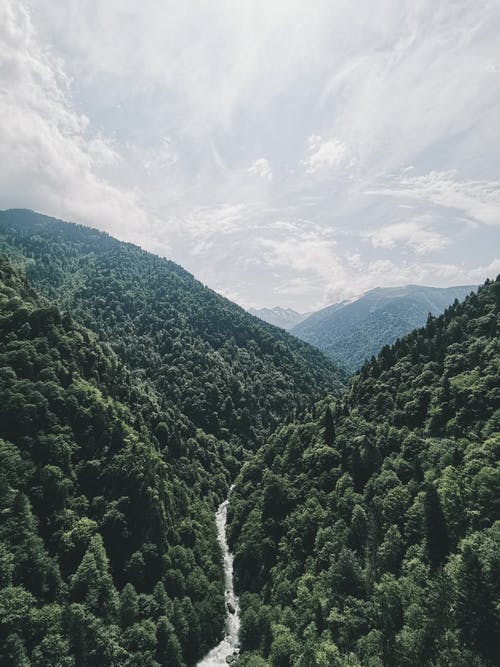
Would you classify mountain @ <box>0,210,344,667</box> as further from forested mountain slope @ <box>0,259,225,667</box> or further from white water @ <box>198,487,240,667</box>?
white water @ <box>198,487,240,667</box>

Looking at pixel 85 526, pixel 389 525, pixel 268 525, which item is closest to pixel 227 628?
pixel 268 525

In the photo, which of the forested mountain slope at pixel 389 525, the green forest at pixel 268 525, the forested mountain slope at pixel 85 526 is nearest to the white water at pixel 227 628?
the green forest at pixel 268 525

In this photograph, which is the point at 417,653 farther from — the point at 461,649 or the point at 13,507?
the point at 13,507

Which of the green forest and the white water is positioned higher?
the green forest

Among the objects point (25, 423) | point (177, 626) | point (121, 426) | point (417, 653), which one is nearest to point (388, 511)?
point (417, 653)

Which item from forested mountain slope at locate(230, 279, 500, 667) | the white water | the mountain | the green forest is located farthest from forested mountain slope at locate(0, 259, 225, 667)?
forested mountain slope at locate(230, 279, 500, 667)
